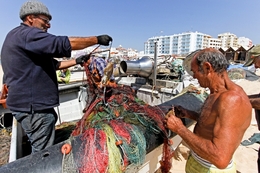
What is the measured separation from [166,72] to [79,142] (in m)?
5.43

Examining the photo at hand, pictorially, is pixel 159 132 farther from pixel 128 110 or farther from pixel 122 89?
pixel 122 89

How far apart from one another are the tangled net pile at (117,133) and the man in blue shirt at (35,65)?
452 mm

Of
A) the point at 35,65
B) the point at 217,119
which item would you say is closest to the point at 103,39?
the point at 35,65

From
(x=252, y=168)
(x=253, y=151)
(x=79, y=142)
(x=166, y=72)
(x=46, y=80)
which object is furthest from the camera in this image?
(x=166, y=72)

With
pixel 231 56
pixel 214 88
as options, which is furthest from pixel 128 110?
pixel 231 56

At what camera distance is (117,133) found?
1459mm

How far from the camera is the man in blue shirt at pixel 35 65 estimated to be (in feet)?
4.91

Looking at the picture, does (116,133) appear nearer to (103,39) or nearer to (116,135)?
(116,135)

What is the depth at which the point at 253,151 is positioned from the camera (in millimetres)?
3801

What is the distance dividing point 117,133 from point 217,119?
843 millimetres

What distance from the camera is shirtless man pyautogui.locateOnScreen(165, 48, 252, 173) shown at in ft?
3.84

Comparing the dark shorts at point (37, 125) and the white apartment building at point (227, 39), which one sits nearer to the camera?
the dark shorts at point (37, 125)

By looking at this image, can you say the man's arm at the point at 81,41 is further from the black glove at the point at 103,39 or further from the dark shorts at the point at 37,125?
the dark shorts at the point at 37,125

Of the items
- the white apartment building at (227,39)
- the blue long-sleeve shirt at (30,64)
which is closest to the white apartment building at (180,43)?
the white apartment building at (227,39)
